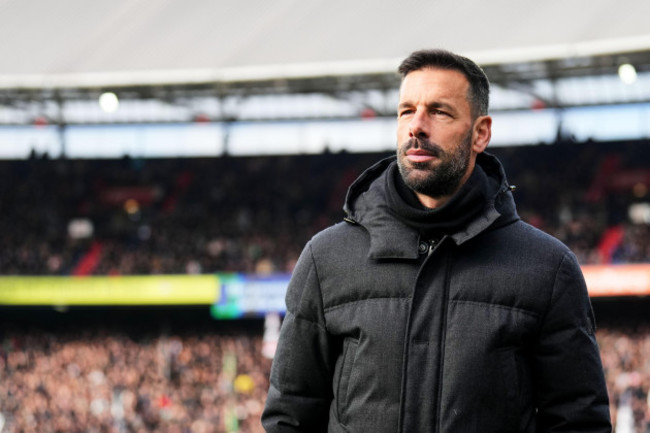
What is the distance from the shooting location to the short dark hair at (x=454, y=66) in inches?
87.6

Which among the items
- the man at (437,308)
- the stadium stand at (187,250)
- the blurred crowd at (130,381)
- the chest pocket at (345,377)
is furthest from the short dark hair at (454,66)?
the blurred crowd at (130,381)

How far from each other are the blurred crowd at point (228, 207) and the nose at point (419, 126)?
22272 millimetres

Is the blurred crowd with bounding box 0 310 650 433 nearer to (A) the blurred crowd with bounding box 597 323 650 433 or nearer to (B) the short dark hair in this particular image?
→ (A) the blurred crowd with bounding box 597 323 650 433

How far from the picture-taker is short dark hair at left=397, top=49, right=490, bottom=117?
2.22 metres

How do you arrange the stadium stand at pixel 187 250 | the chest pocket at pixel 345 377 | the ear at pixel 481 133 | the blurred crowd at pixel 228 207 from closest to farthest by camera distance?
the chest pocket at pixel 345 377
the ear at pixel 481 133
the stadium stand at pixel 187 250
the blurred crowd at pixel 228 207

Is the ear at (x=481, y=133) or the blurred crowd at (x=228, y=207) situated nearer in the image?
the ear at (x=481, y=133)

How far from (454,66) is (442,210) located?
13.8 inches

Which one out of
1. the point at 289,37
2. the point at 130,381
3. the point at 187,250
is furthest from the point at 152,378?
the point at 289,37

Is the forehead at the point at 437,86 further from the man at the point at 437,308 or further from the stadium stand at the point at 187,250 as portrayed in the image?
the stadium stand at the point at 187,250

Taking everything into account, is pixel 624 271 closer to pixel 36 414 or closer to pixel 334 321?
pixel 36 414

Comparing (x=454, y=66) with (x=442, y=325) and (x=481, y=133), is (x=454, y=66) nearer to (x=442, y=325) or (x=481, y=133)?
(x=481, y=133)

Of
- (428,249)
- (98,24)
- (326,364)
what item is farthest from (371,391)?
(98,24)

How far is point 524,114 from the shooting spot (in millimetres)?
27953

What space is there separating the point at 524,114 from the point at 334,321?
26.6 metres
